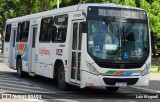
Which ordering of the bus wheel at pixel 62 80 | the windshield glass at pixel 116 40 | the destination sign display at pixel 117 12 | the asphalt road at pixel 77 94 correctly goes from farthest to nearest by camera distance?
the bus wheel at pixel 62 80 < the destination sign display at pixel 117 12 < the windshield glass at pixel 116 40 < the asphalt road at pixel 77 94

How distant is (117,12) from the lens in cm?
1384

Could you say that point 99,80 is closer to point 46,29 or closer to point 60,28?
point 60,28

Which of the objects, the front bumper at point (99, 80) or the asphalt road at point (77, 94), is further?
the front bumper at point (99, 80)

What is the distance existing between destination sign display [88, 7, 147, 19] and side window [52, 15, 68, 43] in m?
1.76

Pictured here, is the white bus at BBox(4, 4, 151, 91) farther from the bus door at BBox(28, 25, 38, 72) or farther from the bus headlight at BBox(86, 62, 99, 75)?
the bus door at BBox(28, 25, 38, 72)

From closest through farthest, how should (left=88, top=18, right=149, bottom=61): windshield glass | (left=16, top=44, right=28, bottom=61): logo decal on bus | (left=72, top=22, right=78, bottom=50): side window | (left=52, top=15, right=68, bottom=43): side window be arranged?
1. (left=88, top=18, right=149, bottom=61): windshield glass
2. (left=72, top=22, right=78, bottom=50): side window
3. (left=52, top=15, right=68, bottom=43): side window
4. (left=16, top=44, right=28, bottom=61): logo decal on bus

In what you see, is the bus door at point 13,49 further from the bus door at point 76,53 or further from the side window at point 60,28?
the bus door at point 76,53

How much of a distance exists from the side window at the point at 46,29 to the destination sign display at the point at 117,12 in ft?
11.2

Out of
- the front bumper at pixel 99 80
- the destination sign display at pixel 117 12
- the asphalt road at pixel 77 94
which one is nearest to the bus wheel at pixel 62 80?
the asphalt road at pixel 77 94

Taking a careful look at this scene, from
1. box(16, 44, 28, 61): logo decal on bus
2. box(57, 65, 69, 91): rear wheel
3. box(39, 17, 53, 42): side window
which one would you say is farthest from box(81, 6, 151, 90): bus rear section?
box(16, 44, 28, 61): logo decal on bus

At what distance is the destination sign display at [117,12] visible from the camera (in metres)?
13.6

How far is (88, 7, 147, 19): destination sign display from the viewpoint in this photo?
13.6m

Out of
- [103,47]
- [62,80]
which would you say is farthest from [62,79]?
[103,47]

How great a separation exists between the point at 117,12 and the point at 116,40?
1.01 metres
